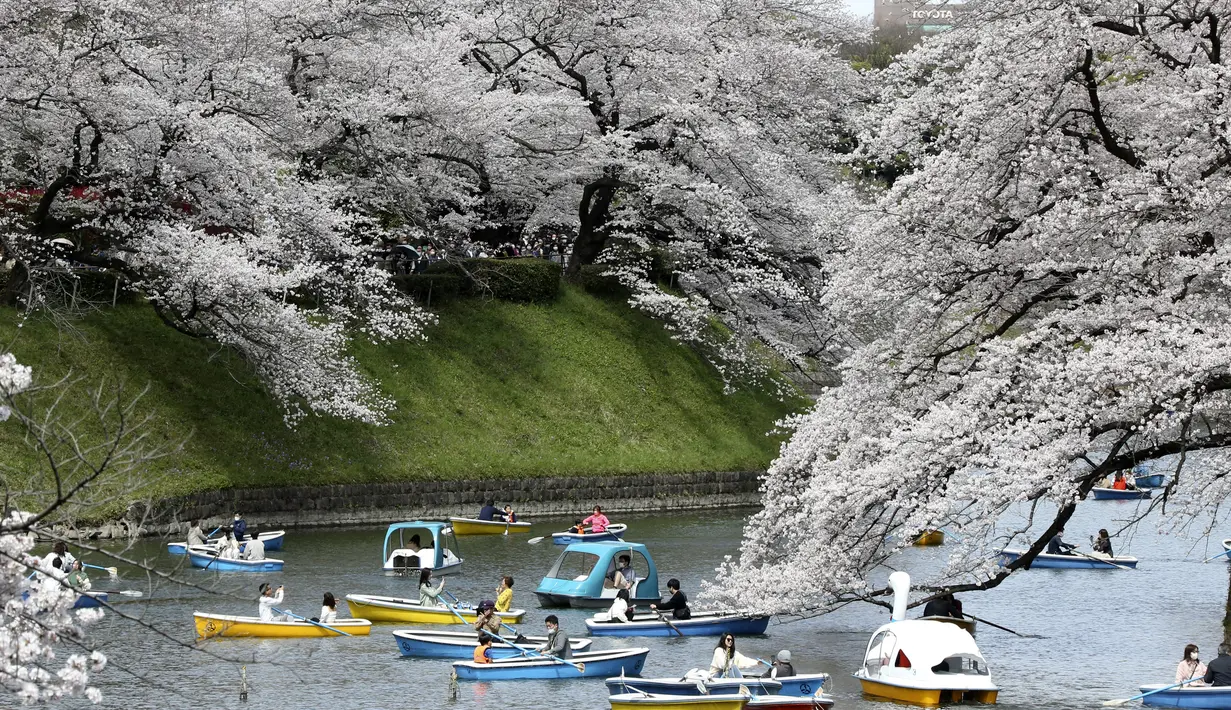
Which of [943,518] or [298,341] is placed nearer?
[943,518]

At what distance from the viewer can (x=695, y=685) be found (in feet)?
64.4

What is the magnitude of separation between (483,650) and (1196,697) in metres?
10.6

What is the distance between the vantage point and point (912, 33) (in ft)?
307

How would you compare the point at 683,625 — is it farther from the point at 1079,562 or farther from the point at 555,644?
the point at 1079,562

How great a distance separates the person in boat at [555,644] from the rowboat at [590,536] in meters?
12.5

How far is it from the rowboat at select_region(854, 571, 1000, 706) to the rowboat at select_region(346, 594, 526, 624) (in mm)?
8026

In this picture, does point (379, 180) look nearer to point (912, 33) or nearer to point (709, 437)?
point (709, 437)

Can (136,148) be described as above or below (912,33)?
below

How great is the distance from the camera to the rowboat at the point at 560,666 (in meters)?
22.2

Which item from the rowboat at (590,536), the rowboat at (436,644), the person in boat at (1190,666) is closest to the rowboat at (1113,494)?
the rowboat at (590,536)

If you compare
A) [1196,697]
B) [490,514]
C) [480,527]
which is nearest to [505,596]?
[1196,697]

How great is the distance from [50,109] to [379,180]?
13024 mm

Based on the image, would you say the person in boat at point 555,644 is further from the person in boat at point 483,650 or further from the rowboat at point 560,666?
the person in boat at point 483,650

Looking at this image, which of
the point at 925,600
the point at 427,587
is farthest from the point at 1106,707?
the point at 427,587
